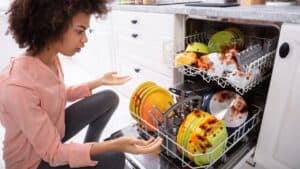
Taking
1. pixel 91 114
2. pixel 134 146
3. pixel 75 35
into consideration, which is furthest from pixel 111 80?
pixel 134 146

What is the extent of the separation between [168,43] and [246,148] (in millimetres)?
601

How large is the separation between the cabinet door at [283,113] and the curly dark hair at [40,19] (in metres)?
0.62

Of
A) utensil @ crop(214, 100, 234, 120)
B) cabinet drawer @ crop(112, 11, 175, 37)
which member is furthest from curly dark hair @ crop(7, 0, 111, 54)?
utensil @ crop(214, 100, 234, 120)

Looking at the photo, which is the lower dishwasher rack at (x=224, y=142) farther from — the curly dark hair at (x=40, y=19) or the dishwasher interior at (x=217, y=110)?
the curly dark hair at (x=40, y=19)

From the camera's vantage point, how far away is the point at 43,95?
27.9 inches

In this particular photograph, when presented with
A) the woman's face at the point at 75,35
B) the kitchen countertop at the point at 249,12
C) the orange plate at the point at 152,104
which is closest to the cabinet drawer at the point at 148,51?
the kitchen countertop at the point at 249,12

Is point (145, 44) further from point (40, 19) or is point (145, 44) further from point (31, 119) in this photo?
point (31, 119)

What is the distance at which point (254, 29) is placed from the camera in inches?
42.8

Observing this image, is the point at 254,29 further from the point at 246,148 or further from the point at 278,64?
the point at 246,148

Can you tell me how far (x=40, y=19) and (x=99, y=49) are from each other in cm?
141

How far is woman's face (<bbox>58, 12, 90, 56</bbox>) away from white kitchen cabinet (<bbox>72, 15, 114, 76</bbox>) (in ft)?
3.26

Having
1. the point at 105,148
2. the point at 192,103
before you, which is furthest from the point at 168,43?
the point at 105,148

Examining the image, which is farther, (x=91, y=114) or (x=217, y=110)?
(x=91, y=114)

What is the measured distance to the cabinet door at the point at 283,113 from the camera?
0.64 meters
